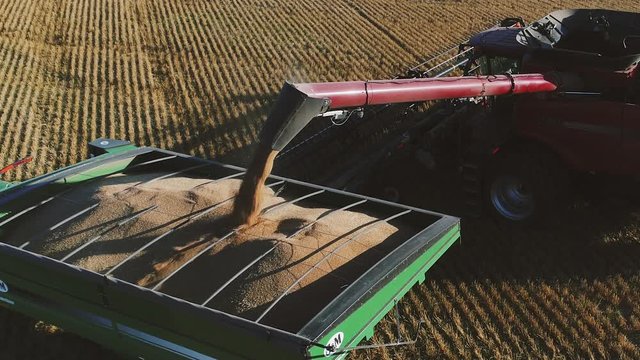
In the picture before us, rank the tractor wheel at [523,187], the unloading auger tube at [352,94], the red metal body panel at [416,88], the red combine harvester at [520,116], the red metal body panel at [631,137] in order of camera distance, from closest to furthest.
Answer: the unloading auger tube at [352,94]
the red metal body panel at [416,88]
the red combine harvester at [520,116]
the red metal body panel at [631,137]
the tractor wheel at [523,187]

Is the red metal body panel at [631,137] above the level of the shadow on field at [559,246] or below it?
above

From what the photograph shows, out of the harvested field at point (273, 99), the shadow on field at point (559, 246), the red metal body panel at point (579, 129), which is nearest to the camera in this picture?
the harvested field at point (273, 99)

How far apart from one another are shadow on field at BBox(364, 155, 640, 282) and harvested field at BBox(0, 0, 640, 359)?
0.05 ft

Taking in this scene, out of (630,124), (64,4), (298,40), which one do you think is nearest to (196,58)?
(298,40)

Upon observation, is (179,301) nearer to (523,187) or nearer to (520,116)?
(523,187)

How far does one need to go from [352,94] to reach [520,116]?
2265 mm

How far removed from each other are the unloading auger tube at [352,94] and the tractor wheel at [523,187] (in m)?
0.69

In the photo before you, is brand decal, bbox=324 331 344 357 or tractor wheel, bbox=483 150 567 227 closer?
brand decal, bbox=324 331 344 357

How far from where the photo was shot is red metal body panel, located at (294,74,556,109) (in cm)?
A: 331

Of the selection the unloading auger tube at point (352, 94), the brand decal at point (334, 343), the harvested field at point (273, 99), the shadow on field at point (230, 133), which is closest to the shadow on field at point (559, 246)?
the harvested field at point (273, 99)

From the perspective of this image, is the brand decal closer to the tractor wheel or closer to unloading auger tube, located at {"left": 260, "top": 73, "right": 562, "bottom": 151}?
unloading auger tube, located at {"left": 260, "top": 73, "right": 562, "bottom": 151}

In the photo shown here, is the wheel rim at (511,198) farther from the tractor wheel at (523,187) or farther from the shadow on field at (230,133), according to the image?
the shadow on field at (230,133)

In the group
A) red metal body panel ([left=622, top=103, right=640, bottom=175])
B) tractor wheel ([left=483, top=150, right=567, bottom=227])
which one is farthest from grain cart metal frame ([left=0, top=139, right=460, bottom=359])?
red metal body panel ([left=622, top=103, right=640, bottom=175])

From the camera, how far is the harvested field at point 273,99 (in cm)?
414
